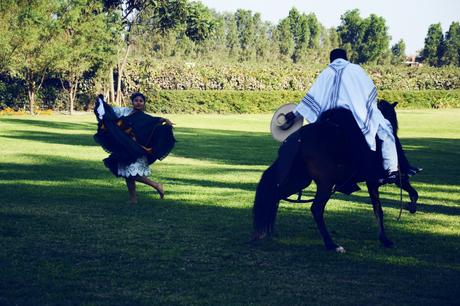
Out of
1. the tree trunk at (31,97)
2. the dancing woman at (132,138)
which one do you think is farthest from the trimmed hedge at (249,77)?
the dancing woman at (132,138)

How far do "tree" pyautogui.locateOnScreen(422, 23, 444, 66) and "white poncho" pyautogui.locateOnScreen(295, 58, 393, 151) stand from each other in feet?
400

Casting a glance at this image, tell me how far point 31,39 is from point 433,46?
98.8 m

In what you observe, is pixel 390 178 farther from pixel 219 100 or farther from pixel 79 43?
pixel 219 100

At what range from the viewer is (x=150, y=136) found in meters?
11.8

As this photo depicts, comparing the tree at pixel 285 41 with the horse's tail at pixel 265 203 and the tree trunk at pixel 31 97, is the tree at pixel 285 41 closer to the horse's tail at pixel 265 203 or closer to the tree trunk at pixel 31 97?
the tree trunk at pixel 31 97

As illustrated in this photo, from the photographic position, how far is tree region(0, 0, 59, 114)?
41719mm

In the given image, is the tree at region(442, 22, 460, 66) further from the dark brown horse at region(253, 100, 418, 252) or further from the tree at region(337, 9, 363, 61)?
the dark brown horse at region(253, 100, 418, 252)

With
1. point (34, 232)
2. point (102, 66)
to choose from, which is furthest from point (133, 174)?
point (102, 66)

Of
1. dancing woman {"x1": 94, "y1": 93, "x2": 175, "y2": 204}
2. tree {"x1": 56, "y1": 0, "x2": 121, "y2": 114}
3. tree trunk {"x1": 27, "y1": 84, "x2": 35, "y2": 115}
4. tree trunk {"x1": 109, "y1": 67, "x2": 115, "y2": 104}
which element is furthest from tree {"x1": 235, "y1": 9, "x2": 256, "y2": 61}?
dancing woman {"x1": 94, "y1": 93, "x2": 175, "y2": 204}

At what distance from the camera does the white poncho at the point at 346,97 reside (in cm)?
848

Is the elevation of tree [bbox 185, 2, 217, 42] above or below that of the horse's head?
above

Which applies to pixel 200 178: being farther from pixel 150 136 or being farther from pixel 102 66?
pixel 102 66

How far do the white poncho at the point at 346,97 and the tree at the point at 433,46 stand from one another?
4804 inches

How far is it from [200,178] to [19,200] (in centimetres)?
478
